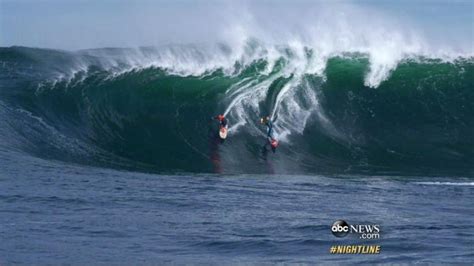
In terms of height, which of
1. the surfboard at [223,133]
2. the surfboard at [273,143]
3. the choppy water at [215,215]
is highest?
the surfboard at [223,133]

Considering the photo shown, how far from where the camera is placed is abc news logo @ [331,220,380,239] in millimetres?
11742

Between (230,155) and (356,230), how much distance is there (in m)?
7.53

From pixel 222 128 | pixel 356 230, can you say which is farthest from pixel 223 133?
pixel 356 230

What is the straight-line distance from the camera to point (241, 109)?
21.8m

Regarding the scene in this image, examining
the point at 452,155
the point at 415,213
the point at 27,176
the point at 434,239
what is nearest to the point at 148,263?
the point at 434,239

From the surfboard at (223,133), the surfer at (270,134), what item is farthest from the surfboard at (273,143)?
the surfboard at (223,133)

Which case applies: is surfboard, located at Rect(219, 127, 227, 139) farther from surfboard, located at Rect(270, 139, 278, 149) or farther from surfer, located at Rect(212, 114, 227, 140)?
surfboard, located at Rect(270, 139, 278, 149)

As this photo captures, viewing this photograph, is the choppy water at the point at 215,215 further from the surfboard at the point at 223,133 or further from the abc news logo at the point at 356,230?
the surfboard at the point at 223,133

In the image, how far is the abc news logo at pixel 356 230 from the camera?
11.7m

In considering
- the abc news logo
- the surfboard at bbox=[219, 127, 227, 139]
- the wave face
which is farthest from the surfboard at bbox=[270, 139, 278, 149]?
the abc news logo

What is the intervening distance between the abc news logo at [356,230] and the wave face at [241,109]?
237 inches

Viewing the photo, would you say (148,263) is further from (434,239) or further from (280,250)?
(434,239)

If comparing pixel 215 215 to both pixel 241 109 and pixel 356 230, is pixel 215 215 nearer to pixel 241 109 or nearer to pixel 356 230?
pixel 356 230

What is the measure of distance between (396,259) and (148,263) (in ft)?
9.61
